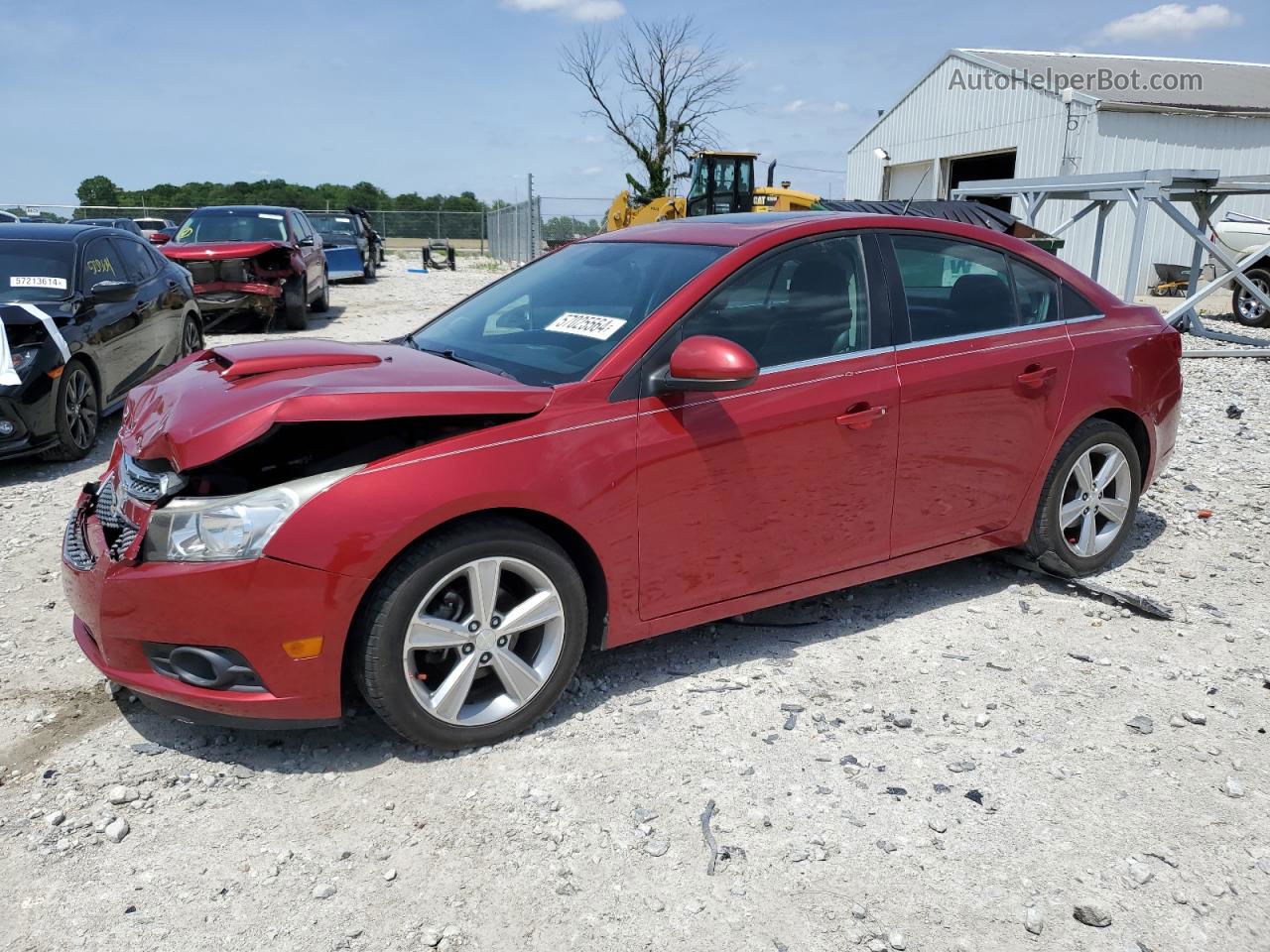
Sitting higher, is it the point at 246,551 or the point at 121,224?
the point at 121,224

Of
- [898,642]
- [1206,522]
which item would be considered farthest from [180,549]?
[1206,522]

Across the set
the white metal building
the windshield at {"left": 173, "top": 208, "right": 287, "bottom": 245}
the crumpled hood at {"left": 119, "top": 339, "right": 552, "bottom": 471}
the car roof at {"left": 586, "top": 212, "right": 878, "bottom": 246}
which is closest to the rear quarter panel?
the car roof at {"left": 586, "top": 212, "right": 878, "bottom": 246}

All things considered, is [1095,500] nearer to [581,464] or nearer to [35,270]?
[581,464]

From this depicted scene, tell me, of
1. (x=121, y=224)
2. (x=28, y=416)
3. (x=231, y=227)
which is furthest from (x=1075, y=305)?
(x=121, y=224)

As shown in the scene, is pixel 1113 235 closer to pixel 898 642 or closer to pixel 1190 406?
pixel 1190 406

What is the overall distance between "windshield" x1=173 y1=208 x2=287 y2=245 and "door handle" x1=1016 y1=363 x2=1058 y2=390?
12069mm

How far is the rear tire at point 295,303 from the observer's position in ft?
42.2

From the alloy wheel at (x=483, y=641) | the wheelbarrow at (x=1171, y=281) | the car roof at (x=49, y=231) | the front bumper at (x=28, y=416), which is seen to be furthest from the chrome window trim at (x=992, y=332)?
the wheelbarrow at (x=1171, y=281)

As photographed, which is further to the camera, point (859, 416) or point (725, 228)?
point (725, 228)

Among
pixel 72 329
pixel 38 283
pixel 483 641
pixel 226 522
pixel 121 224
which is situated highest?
pixel 121 224

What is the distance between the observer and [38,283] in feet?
23.1

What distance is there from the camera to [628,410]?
3.22m

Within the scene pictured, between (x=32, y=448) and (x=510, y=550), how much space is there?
4.87 m

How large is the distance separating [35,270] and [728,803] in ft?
21.8
